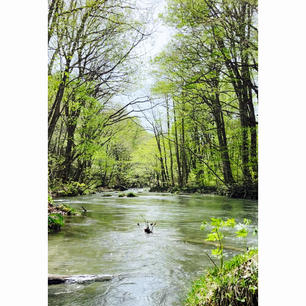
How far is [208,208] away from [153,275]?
274 cm

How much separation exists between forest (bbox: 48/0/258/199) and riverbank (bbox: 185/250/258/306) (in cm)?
227

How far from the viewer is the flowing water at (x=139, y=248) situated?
182 centimetres

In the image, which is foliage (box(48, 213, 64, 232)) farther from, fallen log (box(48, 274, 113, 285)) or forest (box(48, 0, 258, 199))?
fallen log (box(48, 274, 113, 285))

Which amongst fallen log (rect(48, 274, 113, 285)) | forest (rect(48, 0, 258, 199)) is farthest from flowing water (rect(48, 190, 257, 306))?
forest (rect(48, 0, 258, 199))

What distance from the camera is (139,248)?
2867 mm

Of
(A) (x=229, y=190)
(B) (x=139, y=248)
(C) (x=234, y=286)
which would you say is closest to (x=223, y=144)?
(A) (x=229, y=190)

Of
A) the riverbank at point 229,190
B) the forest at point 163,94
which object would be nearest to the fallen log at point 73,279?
the forest at point 163,94

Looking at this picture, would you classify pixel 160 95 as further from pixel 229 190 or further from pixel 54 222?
pixel 54 222

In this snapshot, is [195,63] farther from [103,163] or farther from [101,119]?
[103,163]

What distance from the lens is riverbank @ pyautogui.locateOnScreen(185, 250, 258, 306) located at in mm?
1312

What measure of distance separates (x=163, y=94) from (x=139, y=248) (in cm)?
202

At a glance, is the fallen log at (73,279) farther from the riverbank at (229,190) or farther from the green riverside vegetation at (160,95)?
the riverbank at (229,190)
